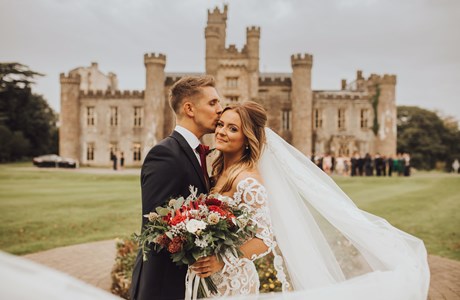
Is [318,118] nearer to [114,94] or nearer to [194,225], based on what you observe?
[114,94]

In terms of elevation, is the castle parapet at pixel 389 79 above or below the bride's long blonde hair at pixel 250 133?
above


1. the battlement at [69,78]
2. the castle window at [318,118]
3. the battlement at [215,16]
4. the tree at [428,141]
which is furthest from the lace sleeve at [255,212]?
the tree at [428,141]

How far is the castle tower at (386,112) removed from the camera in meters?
40.4

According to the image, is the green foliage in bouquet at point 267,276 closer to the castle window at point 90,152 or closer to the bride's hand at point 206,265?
the bride's hand at point 206,265

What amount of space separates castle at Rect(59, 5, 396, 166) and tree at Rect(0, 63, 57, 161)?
4.07m

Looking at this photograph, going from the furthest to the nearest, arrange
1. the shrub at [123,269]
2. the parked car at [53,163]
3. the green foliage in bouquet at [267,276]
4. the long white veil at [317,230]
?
the parked car at [53,163], the shrub at [123,269], the green foliage in bouquet at [267,276], the long white veil at [317,230]

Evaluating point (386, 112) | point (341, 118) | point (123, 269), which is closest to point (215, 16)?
point (341, 118)

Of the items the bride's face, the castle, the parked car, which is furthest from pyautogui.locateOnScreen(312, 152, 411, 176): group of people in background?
the bride's face

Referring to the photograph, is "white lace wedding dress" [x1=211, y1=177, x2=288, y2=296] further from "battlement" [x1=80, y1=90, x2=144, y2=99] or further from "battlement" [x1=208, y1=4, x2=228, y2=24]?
"battlement" [x1=208, y1=4, x2=228, y2=24]

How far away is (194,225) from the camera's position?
2416mm

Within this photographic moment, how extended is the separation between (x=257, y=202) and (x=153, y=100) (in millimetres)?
38126

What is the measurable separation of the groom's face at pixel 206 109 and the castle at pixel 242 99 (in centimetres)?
3553

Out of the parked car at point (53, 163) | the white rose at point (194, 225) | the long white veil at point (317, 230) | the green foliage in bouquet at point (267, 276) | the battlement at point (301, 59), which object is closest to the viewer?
the white rose at point (194, 225)

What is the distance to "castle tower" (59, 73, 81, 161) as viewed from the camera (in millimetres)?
41375
